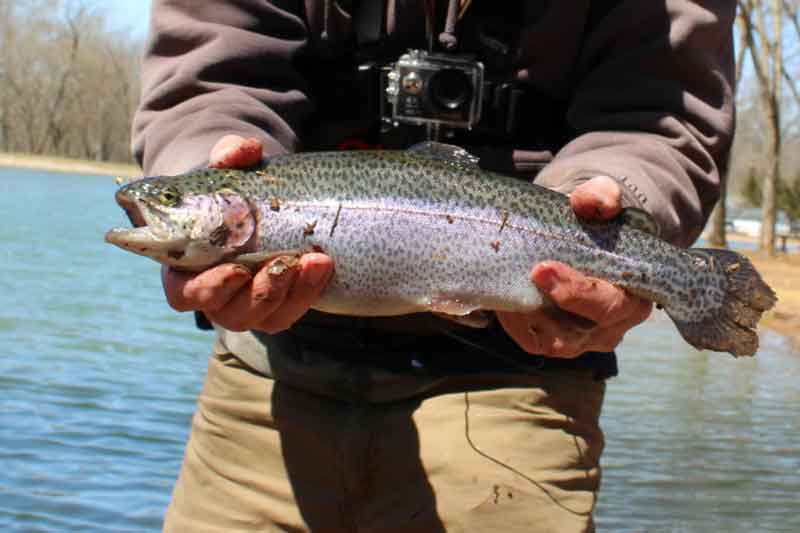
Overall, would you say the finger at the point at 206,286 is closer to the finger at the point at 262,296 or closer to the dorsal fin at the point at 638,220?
the finger at the point at 262,296

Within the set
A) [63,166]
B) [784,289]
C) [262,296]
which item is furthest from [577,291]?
[63,166]

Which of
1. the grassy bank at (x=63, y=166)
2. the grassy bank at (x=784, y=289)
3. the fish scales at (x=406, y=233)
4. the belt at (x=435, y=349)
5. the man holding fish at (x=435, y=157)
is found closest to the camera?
the fish scales at (x=406, y=233)

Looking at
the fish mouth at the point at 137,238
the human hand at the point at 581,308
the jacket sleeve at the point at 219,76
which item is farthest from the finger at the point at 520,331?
the fish mouth at the point at 137,238

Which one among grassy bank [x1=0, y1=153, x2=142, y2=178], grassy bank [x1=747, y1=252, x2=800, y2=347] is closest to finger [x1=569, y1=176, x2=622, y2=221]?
grassy bank [x1=747, y1=252, x2=800, y2=347]

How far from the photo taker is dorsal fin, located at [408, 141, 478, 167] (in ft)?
9.84

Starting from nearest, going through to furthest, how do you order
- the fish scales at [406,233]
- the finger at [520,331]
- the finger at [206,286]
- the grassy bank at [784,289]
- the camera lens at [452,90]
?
the finger at [206,286] < the fish scales at [406,233] < the finger at [520,331] < the camera lens at [452,90] < the grassy bank at [784,289]

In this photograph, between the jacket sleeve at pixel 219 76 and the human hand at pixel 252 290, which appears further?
the jacket sleeve at pixel 219 76

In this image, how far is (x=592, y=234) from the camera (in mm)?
2912

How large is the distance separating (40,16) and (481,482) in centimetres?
9150

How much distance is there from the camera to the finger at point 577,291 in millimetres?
2785

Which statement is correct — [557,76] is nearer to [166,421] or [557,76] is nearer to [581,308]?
[581,308]

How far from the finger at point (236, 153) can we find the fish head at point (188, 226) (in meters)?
0.07

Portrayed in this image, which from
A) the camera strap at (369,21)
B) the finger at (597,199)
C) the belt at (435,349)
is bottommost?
the belt at (435,349)

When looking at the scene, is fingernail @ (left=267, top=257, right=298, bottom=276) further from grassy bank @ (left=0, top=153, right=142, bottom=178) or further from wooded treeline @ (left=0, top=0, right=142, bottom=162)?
wooded treeline @ (left=0, top=0, right=142, bottom=162)
